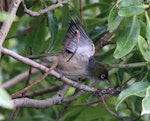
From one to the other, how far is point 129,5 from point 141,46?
252 millimetres

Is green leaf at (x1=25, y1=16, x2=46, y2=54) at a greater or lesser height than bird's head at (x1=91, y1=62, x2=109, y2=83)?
greater

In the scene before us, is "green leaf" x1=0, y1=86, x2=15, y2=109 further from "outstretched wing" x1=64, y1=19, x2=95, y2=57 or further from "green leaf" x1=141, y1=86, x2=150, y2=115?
"outstretched wing" x1=64, y1=19, x2=95, y2=57

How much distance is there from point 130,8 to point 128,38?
0.23 metres

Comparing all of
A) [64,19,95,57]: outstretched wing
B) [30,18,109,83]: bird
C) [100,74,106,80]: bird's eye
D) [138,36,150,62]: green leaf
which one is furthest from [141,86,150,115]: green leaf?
[100,74,106,80]: bird's eye

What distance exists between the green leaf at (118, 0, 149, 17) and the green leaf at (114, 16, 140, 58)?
19 centimetres

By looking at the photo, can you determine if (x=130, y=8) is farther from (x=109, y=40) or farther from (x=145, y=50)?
(x=109, y=40)

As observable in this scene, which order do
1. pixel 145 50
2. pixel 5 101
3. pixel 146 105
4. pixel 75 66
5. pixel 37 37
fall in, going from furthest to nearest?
pixel 75 66 < pixel 37 37 < pixel 145 50 < pixel 146 105 < pixel 5 101

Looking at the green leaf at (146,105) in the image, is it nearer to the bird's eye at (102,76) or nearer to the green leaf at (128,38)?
the green leaf at (128,38)

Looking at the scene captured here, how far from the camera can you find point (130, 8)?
2.44m

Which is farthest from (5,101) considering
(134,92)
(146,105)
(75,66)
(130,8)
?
(75,66)

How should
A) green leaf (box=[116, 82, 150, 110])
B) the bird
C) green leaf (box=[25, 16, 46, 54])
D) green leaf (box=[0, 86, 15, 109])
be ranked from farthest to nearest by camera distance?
green leaf (box=[25, 16, 46, 54]) → the bird → green leaf (box=[116, 82, 150, 110]) → green leaf (box=[0, 86, 15, 109])

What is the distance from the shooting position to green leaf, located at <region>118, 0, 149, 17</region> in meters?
2.43

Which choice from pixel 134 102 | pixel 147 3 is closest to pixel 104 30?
pixel 134 102

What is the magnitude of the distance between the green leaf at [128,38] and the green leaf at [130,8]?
0.62 feet
